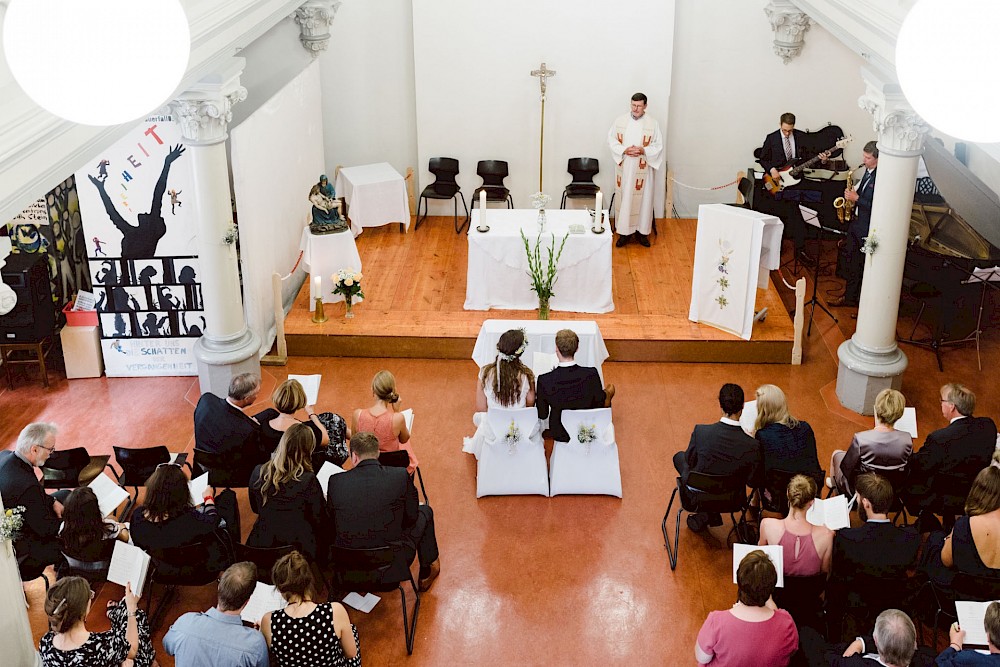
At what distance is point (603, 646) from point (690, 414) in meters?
3.06

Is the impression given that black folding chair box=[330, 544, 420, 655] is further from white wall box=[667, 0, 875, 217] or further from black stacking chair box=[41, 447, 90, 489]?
white wall box=[667, 0, 875, 217]

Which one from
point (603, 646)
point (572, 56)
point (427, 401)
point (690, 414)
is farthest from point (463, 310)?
point (603, 646)

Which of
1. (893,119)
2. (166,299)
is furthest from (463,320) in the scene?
(893,119)

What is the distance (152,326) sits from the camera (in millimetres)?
9492

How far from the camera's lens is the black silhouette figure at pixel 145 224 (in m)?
8.92

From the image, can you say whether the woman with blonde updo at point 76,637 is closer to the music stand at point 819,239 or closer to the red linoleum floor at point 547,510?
the red linoleum floor at point 547,510

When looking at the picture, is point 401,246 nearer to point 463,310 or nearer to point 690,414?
point 463,310

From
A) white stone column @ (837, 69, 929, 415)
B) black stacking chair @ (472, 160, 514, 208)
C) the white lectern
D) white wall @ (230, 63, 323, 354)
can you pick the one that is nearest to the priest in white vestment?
black stacking chair @ (472, 160, 514, 208)

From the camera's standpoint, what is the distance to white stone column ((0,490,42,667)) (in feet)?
15.8

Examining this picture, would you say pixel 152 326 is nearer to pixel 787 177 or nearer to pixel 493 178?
pixel 493 178

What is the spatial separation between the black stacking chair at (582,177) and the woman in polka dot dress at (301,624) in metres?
8.15

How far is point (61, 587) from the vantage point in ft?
16.2

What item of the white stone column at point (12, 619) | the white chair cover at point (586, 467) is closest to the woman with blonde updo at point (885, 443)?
the white chair cover at point (586, 467)

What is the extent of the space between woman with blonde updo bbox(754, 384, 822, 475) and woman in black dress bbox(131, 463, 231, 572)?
3.48 m
